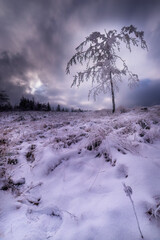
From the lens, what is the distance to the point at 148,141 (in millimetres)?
1982

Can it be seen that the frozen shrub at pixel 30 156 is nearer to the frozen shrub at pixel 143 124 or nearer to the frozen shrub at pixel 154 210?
the frozen shrub at pixel 154 210

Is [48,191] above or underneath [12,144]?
underneath

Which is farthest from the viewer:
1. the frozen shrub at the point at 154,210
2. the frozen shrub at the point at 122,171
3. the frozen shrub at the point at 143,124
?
the frozen shrub at the point at 143,124

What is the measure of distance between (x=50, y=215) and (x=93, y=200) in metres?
0.39

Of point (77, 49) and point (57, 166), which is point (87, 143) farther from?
point (77, 49)

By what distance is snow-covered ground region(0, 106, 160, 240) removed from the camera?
A: 81 cm

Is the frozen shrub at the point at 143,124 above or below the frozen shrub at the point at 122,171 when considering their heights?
above

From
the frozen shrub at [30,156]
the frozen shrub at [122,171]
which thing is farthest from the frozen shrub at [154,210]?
the frozen shrub at [30,156]

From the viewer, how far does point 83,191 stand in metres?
1.17

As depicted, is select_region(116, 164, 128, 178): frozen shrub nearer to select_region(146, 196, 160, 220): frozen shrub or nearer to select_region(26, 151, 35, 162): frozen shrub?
select_region(146, 196, 160, 220): frozen shrub

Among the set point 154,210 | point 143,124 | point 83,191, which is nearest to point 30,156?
point 83,191

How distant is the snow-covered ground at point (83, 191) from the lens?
2.65ft

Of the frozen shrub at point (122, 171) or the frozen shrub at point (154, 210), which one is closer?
the frozen shrub at point (154, 210)

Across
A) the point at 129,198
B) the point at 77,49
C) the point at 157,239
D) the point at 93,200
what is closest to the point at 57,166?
the point at 93,200
